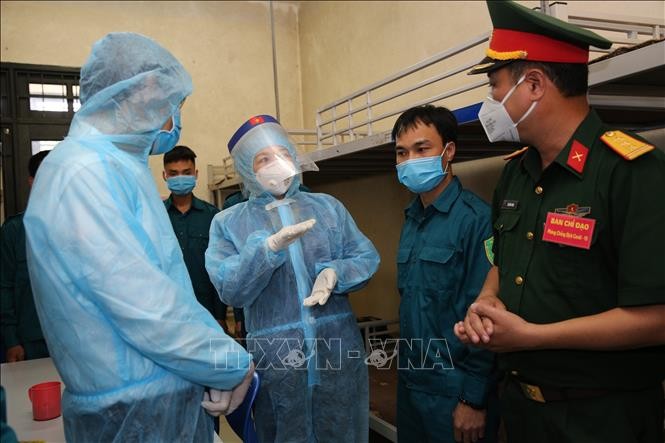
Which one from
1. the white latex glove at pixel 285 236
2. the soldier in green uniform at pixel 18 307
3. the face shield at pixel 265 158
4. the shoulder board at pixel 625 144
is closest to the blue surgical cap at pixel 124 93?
the white latex glove at pixel 285 236

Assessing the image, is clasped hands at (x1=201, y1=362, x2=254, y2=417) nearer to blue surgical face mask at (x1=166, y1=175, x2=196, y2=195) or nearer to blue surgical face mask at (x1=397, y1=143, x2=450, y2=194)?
blue surgical face mask at (x1=397, y1=143, x2=450, y2=194)

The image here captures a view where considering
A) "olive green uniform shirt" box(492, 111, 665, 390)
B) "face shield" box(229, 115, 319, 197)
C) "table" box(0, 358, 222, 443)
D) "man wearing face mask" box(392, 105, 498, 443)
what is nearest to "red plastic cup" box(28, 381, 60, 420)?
"table" box(0, 358, 222, 443)

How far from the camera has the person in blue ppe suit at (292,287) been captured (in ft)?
5.71

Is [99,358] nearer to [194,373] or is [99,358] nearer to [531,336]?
[194,373]

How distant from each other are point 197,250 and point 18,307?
106 centimetres

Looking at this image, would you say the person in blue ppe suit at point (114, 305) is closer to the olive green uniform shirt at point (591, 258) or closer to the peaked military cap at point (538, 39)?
the olive green uniform shirt at point (591, 258)

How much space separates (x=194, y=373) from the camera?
1136 mm

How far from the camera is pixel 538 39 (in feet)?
3.85

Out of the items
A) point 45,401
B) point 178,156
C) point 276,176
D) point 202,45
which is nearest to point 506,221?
point 276,176

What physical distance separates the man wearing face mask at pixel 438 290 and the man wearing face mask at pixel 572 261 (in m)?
0.32

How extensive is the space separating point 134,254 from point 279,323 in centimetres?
83

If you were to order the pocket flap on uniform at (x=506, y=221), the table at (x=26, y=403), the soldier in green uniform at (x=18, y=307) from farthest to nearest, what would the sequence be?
1. the soldier in green uniform at (x=18, y=307)
2. the table at (x=26, y=403)
3. the pocket flap on uniform at (x=506, y=221)

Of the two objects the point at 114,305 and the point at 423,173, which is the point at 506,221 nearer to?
the point at 423,173

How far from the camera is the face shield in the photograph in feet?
6.36
